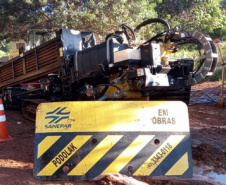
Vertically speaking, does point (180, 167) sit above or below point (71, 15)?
below

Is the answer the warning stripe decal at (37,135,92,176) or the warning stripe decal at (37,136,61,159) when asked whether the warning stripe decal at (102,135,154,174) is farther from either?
the warning stripe decal at (37,136,61,159)

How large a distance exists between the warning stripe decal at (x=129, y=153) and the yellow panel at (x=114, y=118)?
0.10 m

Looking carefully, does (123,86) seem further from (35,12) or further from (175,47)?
(35,12)

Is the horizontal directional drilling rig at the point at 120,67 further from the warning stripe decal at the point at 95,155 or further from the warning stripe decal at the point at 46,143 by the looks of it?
the warning stripe decal at the point at 46,143

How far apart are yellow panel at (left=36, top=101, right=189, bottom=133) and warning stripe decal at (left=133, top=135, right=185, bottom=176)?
103 millimetres

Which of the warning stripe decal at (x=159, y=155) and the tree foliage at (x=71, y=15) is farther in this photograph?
the tree foliage at (x=71, y=15)

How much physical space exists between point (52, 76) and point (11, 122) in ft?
4.60

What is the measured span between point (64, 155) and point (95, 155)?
0.31 m

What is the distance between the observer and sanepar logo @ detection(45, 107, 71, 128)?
2.80m

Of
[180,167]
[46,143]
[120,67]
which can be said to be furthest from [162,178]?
[120,67]

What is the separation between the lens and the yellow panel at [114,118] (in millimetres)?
2803

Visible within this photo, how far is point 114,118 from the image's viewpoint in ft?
9.30

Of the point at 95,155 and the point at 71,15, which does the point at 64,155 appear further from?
the point at 71,15

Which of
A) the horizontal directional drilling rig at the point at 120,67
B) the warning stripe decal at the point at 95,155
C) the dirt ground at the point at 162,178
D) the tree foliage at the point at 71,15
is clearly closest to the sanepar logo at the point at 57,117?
the warning stripe decal at the point at 95,155
